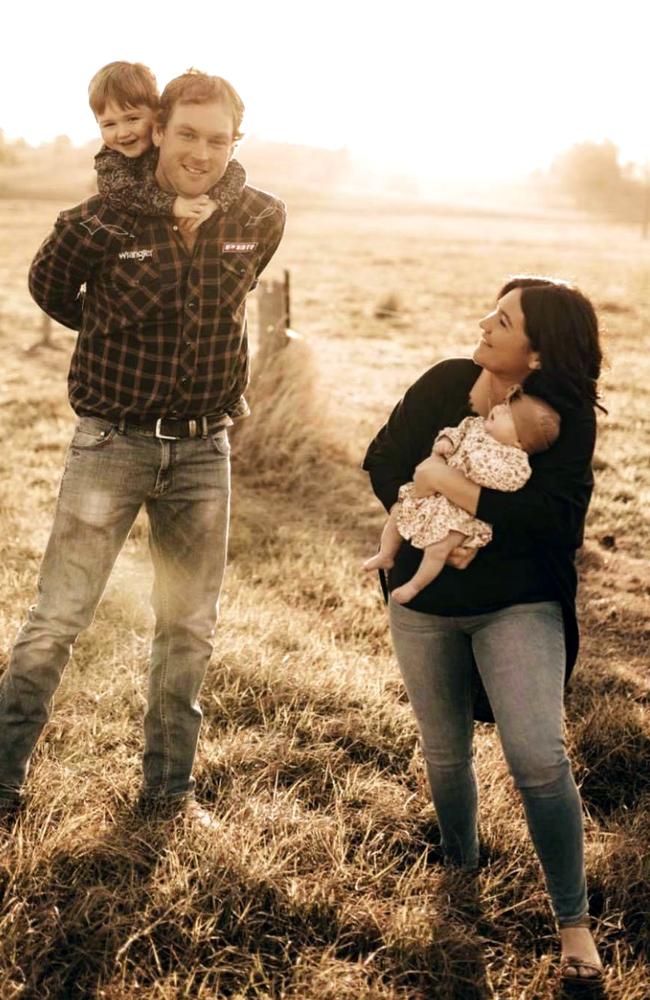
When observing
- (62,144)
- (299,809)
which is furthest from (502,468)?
(62,144)

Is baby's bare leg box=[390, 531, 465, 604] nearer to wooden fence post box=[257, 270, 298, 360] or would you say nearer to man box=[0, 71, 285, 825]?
man box=[0, 71, 285, 825]

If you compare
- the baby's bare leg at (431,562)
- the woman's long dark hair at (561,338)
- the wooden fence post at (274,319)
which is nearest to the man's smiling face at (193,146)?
the woman's long dark hair at (561,338)

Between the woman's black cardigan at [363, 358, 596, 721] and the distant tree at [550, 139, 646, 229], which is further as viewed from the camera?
the distant tree at [550, 139, 646, 229]

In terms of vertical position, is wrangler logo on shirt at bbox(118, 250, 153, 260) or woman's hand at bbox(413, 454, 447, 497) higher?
wrangler logo on shirt at bbox(118, 250, 153, 260)

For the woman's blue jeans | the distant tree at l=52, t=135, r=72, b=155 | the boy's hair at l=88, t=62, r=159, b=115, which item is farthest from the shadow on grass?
the distant tree at l=52, t=135, r=72, b=155

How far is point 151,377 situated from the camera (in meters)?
2.84

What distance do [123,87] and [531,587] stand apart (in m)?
1.81

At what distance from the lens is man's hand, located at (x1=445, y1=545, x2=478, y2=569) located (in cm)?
259

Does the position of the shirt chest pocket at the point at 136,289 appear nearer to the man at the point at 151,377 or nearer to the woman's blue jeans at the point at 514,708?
the man at the point at 151,377

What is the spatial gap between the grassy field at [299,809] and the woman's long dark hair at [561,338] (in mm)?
1461

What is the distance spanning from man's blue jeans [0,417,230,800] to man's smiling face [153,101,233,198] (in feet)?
2.44

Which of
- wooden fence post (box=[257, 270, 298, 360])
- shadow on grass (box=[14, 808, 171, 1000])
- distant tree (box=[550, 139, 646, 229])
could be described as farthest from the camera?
distant tree (box=[550, 139, 646, 229])

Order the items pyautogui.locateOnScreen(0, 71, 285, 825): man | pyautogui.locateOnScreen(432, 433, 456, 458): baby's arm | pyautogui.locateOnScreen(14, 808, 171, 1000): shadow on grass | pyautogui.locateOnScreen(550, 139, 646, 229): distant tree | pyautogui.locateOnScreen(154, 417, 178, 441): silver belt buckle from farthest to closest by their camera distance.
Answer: pyautogui.locateOnScreen(550, 139, 646, 229): distant tree < pyautogui.locateOnScreen(154, 417, 178, 441): silver belt buckle < pyautogui.locateOnScreen(0, 71, 285, 825): man < pyautogui.locateOnScreen(432, 433, 456, 458): baby's arm < pyautogui.locateOnScreen(14, 808, 171, 1000): shadow on grass

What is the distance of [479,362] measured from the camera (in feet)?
8.48
